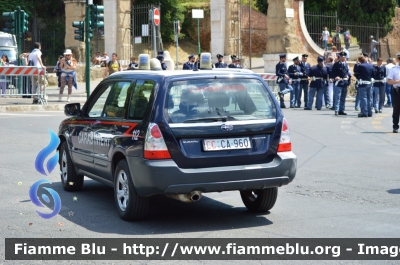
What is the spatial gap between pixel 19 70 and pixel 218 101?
17.8 m

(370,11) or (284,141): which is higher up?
(370,11)

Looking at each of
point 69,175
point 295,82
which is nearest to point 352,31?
point 295,82

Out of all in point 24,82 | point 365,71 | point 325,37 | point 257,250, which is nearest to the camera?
point 257,250

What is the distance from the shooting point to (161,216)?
27.0ft

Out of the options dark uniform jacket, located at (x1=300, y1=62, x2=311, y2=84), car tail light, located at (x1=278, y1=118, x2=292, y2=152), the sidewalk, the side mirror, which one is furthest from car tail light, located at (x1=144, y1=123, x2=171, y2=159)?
dark uniform jacket, located at (x1=300, y1=62, x2=311, y2=84)

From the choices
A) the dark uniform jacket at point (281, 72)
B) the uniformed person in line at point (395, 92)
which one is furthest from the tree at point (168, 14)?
the uniformed person in line at point (395, 92)

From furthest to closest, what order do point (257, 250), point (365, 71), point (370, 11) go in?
point (370, 11) < point (365, 71) < point (257, 250)

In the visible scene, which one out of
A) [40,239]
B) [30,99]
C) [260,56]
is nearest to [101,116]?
[40,239]

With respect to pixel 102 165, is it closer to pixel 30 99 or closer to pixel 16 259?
pixel 16 259

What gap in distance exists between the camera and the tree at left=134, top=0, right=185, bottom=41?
48938mm

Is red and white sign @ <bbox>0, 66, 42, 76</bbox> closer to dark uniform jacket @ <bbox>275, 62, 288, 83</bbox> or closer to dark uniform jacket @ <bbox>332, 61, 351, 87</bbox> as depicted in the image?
dark uniform jacket @ <bbox>275, 62, 288, 83</bbox>

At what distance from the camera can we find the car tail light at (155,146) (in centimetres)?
743

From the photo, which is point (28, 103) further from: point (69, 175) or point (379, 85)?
point (69, 175)

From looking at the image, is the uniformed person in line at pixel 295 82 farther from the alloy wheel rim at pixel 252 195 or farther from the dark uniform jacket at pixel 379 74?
the alloy wheel rim at pixel 252 195
